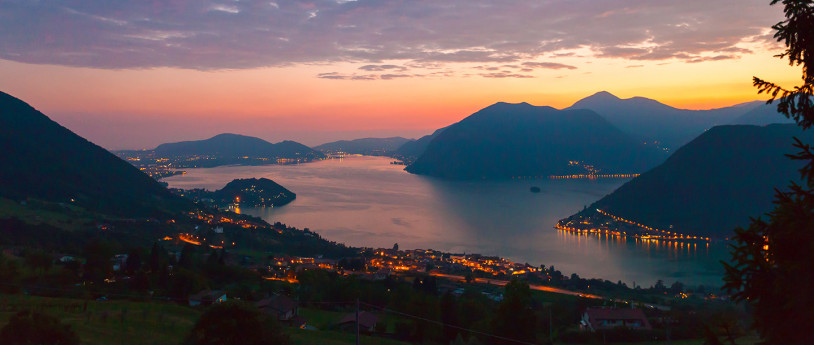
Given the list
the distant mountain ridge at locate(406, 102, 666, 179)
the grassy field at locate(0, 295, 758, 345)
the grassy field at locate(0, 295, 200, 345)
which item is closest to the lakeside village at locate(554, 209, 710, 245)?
the grassy field at locate(0, 295, 758, 345)

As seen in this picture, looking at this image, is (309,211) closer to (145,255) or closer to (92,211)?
(92,211)

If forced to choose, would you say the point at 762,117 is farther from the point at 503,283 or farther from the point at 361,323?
the point at 361,323

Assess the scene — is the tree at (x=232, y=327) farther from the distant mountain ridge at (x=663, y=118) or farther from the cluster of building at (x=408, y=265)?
the distant mountain ridge at (x=663, y=118)

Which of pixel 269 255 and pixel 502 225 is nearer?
pixel 269 255

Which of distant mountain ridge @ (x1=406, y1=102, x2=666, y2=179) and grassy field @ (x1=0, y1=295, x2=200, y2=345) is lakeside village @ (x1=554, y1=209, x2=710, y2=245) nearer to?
grassy field @ (x1=0, y1=295, x2=200, y2=345)

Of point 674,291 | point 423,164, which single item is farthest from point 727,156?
point 423,164
